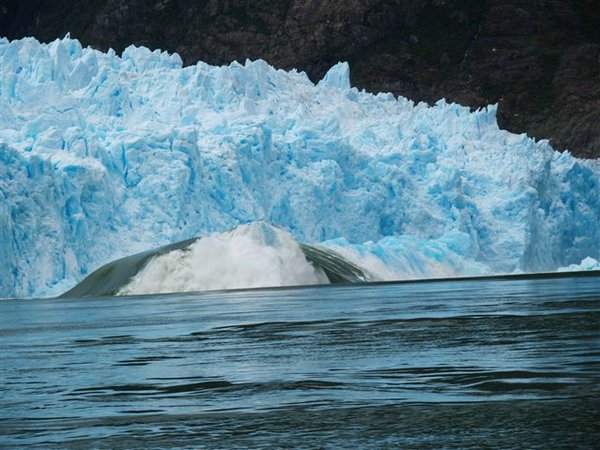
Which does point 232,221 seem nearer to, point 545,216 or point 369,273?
point 369,273

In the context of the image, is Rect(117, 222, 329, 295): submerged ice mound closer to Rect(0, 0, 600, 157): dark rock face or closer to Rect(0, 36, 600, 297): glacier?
Rect(0, 36, 600, 297): glacier

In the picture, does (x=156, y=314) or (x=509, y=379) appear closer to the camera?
(x=509, y=379)

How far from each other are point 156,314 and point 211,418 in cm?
1763

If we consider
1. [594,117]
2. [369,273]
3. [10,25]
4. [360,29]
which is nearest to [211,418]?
[369,273]

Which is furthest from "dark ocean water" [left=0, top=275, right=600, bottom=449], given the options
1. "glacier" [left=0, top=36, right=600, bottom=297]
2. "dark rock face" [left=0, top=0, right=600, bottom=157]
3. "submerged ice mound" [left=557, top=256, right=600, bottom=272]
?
"dark rock face" [left=0, top=0, right=600, bottom=157]

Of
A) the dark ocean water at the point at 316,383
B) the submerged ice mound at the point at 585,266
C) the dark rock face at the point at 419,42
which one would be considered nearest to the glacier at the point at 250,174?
the submerged ice mound at the point at 585,266

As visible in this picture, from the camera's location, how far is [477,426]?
8.84 meters

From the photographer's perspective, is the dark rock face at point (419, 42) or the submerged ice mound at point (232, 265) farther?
the dark rock face at point (419, 42)

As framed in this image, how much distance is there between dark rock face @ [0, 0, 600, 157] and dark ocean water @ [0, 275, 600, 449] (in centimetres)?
9657

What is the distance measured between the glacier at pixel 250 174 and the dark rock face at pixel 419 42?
61.4m

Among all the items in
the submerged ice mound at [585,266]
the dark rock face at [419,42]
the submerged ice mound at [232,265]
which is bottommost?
the submerged ice mound at [585,266]

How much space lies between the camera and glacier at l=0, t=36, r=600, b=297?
43438mm

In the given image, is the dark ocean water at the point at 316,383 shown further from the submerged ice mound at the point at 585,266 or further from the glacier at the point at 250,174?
the submerged ice mound at the point at 585,266

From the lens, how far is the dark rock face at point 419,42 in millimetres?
120250
